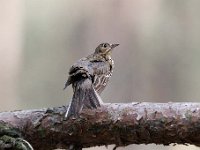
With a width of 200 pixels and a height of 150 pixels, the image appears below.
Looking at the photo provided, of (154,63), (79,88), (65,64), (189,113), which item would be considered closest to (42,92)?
(65,64)

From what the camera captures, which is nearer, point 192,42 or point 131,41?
point 131,41

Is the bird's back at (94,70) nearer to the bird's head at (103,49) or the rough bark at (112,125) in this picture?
the bird's head at (103,49)

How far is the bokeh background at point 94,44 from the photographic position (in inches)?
476

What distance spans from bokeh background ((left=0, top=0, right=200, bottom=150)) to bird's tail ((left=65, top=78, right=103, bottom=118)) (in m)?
6.73

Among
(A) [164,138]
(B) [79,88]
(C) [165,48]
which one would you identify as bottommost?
(A) [164,138]

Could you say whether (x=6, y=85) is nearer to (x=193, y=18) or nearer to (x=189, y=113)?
(x=193, y=18)

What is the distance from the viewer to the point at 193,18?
48.4 ft

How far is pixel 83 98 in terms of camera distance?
13.0ft

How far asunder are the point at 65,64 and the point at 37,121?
10435 millimetres

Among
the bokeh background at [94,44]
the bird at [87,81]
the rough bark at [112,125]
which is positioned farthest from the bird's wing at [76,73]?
the bokeh background at [94,44]

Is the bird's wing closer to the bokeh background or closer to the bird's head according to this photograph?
Answer: the bird's head

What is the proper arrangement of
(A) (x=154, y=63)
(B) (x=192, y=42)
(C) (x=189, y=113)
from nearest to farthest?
(C) (x=189, y=113)
(A) (x=154, y=63)
(B) (x=192, y=42)

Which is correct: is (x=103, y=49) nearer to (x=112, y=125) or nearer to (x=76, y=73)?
(x=76, y=73)

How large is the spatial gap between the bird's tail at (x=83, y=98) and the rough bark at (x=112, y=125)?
0.15 ft
